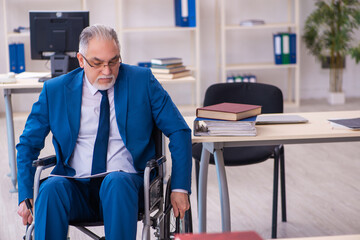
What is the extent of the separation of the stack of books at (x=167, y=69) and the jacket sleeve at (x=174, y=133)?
182 cm

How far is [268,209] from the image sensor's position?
3.36m

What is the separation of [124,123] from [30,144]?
1.21ft

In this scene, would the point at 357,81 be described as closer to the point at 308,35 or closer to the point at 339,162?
→ the point at 308,35

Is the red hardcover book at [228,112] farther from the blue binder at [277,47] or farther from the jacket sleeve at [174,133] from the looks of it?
the blue binder at [277,47]

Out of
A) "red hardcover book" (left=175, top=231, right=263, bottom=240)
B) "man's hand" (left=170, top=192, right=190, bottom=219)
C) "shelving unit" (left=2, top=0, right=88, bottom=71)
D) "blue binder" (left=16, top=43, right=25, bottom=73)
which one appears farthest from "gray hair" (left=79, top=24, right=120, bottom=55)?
"blue binder" (left=16, top=43, right=25, bottom=73)

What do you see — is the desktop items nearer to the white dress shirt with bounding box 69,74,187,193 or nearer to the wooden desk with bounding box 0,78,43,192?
the wooden desk with bounding box 0,78,43,192

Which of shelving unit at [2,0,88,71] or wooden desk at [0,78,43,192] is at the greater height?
shelving unit at [2,0,88,71]

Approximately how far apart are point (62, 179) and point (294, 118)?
1122 mm

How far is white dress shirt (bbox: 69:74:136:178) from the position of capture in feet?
7.23

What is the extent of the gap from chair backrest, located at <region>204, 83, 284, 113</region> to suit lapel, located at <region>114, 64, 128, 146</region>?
1001mm

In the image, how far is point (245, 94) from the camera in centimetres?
321

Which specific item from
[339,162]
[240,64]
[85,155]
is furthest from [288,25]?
[85,155]

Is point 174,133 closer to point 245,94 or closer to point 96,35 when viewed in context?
point 96,35

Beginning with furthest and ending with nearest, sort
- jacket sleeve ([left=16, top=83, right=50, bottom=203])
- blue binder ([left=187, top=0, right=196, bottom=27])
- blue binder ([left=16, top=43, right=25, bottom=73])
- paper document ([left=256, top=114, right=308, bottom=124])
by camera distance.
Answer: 1. blue binder ([left=187, top=0, right=196, bottom=27])
2. blue binder ([left=16, top=43, right=25, bottom=73])
3. paper document ([left=256, top=114, right=308, bottom=124])
4. jacket sleeve ([left=16, top=83, right=50, bottom=203])
